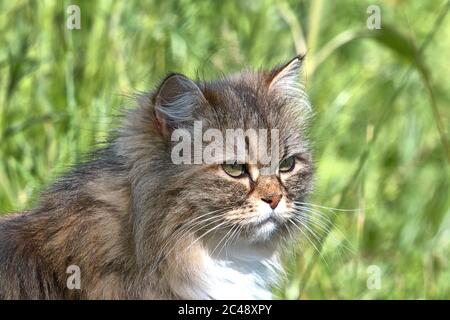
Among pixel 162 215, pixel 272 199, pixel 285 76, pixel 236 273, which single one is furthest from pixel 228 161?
pixel 285 76

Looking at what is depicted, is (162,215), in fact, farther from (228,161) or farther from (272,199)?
(272,199)

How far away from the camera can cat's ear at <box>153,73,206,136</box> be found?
13.9 ft

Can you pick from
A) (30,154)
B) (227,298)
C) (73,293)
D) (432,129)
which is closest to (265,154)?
(227,298)

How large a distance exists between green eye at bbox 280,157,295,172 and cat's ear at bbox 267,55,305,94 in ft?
1.16

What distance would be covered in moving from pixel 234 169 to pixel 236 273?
47 cm

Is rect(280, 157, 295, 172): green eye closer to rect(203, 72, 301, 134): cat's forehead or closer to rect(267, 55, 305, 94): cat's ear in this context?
rect(203, 72, 301, 134): cat's forehead

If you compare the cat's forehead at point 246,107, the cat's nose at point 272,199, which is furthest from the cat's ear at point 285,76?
the cat's nose at point 272,199

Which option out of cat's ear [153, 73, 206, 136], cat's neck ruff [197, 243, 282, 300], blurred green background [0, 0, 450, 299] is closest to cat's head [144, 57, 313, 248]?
cat's ear [153, 73, 206, 136]

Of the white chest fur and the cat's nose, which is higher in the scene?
the cat's nose

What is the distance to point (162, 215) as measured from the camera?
4234 mm

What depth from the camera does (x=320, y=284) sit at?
18.3 feet

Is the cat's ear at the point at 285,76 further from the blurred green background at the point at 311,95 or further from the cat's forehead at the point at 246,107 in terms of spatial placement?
the blurred green background at the point at 311,95

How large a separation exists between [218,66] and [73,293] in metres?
2.46
